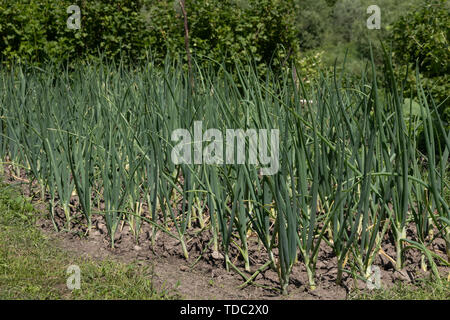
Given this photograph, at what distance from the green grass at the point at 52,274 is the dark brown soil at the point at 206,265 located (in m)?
0.08

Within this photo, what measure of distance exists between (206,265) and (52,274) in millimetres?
705

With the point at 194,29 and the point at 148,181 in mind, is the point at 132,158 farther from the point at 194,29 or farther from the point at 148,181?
the point at 194,29

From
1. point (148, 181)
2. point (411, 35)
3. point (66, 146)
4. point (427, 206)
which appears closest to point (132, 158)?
point (148, 181)

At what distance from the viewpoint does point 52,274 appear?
2541 millimetres

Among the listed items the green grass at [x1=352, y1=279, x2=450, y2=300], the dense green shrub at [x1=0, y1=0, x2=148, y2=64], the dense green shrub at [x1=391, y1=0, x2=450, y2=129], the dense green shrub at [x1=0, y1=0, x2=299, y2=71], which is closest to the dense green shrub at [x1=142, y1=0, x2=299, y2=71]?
the dense green shrub at [x1=0, y1=0, x2=299, y2=71]

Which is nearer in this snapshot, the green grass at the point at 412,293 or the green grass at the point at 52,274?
the green grass at the point at 412,293

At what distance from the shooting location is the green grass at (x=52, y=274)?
239cm

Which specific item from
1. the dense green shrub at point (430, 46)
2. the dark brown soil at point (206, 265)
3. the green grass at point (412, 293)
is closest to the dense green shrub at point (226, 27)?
the dense green shrub at point (430, 46)

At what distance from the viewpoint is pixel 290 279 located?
2.45 meters

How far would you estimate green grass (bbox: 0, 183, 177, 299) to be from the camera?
2391 mm

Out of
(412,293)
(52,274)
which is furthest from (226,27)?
(412,293)

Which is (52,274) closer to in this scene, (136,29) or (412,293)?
(412,293)

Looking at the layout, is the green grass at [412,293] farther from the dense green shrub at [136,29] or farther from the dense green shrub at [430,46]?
the dense green shrub at [136,29]

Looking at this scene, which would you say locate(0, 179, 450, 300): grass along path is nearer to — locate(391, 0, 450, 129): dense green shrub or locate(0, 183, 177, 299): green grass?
locate(0, 183, 177, 299): green grass
